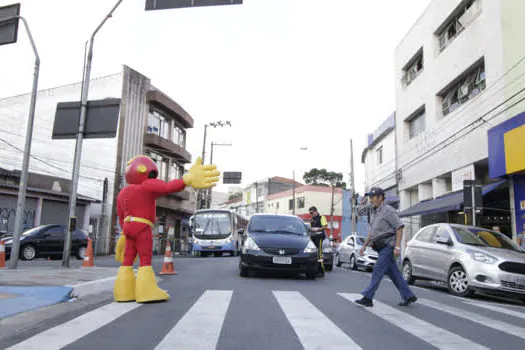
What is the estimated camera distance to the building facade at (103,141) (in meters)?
29.7

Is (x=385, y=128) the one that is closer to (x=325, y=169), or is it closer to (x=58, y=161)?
(x=58, y=161)

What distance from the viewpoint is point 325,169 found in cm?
6931

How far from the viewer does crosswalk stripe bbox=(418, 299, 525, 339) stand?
17.1 feet

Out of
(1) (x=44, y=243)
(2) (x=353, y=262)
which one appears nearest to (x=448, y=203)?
(2) (x=353, y=262)

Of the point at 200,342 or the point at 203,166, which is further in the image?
the point at 203,166

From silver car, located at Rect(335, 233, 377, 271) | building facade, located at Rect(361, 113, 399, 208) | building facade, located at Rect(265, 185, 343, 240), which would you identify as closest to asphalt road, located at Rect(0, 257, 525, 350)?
silver car, located at Rect(335, 233, 377, 271)

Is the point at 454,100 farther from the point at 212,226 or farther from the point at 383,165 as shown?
the point at 212,226

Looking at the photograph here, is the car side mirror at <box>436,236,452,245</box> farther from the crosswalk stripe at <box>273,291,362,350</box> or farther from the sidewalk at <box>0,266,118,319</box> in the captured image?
the sidewalk at <box>0,266,118,319</box>

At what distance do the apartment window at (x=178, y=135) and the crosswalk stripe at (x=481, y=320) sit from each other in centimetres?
3227

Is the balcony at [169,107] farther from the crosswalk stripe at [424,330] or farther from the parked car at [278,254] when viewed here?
the crosswalk stripe at [424,330]

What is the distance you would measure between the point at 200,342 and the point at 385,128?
27865 mm

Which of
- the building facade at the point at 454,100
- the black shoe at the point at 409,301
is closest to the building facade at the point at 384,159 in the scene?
the building facade at the point at 454,100

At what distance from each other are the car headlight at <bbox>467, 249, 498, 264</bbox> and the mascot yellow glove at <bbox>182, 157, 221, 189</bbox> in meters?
5.98

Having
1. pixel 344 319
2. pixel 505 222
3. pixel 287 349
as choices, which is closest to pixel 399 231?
pixel 344 319
